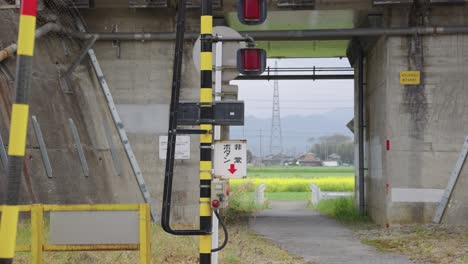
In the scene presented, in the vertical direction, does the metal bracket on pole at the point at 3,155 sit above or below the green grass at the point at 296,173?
above

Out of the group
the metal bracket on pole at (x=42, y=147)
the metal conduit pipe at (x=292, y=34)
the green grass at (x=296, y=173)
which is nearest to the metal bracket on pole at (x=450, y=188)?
the metal conduit pipe at (x=292, y=34)

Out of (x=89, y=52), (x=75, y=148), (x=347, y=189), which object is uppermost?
(x=89, y=52)

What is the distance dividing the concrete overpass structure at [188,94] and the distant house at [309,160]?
471 ft

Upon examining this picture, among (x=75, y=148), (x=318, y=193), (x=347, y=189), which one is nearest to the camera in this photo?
(x=75, y=148)

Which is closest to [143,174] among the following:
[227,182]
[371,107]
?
[371,107]

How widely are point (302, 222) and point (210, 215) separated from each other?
13.6 metres

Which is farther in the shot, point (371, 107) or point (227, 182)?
point (371, 107)

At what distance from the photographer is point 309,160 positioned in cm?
17012

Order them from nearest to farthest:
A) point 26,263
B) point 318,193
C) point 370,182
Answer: point 26,263 → point 370,182 → point 318,193

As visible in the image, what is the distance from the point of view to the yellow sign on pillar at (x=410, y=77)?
1714cm

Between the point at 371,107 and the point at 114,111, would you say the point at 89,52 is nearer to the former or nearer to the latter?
the point at 114,111

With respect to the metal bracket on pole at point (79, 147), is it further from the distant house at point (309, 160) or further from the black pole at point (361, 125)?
the distant house at point (309, 160)

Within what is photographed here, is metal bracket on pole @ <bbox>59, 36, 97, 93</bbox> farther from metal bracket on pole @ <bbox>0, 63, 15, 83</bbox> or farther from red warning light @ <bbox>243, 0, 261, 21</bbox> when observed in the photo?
red warning light @ <bbox>243, 0, 261, 21</bbox>

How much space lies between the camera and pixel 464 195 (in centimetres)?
1683
